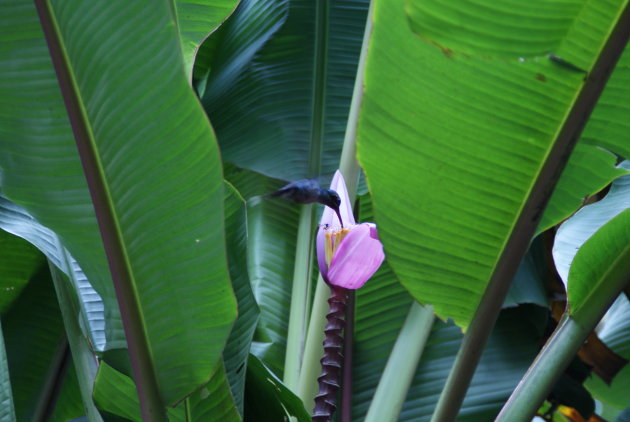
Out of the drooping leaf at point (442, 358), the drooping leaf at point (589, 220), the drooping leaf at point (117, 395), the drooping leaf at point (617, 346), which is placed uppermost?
the drooping leaf at point (589, 220)

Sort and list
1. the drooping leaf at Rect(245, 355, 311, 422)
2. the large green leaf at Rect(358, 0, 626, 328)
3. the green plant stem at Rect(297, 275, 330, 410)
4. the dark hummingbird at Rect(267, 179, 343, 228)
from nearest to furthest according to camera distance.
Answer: the large green leaf at Rect(358, 0, 626, 328), the dark hummingbird at Rect(267, 179, 343, 228), the drooping leaf at Rect(245, 355, 311, 422), the green plant stem at Rect(297, 275, 330, 410)

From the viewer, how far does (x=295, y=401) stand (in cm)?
70

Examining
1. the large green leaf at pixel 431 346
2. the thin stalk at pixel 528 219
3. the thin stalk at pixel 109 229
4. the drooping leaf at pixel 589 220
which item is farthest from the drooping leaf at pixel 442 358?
the thin stalk at pixel 109 229

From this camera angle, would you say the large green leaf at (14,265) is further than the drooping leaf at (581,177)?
Yes

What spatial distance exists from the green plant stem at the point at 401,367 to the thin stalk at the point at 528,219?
18 centimetres

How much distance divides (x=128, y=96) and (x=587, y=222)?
Answer: 597 millimetres

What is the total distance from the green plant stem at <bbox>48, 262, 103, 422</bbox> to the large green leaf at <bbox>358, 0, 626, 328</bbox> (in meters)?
0.41

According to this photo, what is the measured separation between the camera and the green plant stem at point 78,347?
2.45 feet

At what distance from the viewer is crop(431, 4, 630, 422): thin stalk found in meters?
0.47

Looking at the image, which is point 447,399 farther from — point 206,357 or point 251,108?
point 251,108

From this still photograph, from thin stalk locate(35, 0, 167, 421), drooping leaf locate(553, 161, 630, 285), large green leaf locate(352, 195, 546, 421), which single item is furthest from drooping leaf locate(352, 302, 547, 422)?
thin stalk locate(35, 0, 167, 421)

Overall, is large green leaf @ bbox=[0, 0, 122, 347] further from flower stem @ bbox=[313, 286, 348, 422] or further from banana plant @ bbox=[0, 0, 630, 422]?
flower stem @ bbox=[313, 286, 348, 422]

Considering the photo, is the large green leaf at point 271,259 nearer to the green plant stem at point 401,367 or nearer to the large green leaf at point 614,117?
the green plant stem at point 401,367

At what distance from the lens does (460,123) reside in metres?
0.50
